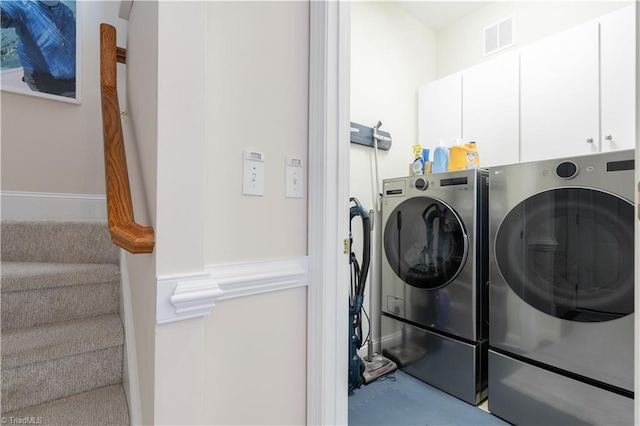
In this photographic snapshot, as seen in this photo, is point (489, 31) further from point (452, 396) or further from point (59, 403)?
point (59, 403)

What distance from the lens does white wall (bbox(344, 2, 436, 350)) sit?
94.1 inches

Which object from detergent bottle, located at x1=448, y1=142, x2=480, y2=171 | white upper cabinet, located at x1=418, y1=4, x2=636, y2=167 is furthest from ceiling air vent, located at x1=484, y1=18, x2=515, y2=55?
detergent bottle, located at x1=448, y1=142, x2=480, y2=171

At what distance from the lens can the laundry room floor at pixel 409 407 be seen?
1726 millimetres

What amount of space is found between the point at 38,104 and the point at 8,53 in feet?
1.02

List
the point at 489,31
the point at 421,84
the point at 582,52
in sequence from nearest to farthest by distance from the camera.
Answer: the point at 582,52
the point at 489,31
the point at 421,84

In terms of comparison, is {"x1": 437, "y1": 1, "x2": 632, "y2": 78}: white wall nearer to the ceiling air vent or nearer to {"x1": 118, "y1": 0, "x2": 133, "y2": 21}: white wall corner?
the ceiling air vent

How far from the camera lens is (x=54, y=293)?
52.1 inches

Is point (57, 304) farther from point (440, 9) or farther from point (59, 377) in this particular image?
point (440, 9)

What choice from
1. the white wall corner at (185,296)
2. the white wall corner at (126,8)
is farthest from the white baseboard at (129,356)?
the white wall corner at (126,8)

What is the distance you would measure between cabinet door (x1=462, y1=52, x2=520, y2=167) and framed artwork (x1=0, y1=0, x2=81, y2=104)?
281cm

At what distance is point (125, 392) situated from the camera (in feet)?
3.82

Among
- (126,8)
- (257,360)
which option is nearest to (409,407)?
(257,360)

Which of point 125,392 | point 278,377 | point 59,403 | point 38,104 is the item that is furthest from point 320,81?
point 38,104

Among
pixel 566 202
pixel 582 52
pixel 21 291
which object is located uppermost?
pixel 582 52
